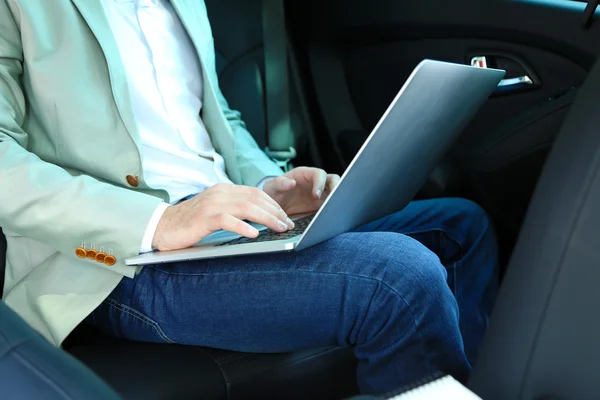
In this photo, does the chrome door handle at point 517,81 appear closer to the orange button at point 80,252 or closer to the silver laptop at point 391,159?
the silver laptop at point 391,159

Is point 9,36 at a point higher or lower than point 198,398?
higher

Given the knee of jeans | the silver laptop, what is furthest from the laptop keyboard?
the knee of jeans

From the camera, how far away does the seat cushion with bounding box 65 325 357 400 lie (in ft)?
3.05

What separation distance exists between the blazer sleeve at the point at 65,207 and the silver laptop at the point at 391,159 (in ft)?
0.14

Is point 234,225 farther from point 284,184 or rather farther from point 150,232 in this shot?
point 284,184

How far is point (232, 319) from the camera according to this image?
0.94 m

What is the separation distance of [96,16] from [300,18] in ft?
2.34

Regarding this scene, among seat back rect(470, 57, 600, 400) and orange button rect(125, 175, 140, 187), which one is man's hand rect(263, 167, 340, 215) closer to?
orange button rect(125, 175, 140, 187)

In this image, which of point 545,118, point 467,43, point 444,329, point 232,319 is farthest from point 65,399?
point 467,43

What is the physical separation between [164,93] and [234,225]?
391mm

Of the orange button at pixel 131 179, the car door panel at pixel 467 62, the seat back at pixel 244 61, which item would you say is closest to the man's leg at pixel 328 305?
the orange button at pixel 131 179

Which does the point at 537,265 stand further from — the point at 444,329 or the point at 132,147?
the point at 132,147

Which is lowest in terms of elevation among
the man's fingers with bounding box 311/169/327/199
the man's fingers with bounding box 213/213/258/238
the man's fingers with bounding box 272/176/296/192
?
the man's fingers with bounding box 272/176/296/192

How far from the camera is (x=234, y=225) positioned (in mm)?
871
